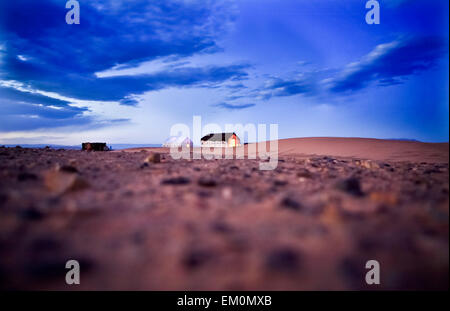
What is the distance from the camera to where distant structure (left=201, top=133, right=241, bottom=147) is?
32750 mm

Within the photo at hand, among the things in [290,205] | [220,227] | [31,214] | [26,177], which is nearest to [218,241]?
[220,227]

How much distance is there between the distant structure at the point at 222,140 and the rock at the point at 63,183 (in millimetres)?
30105

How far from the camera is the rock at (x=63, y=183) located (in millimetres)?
1990

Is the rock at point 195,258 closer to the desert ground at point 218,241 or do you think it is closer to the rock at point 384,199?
the desert ground at point 218,241

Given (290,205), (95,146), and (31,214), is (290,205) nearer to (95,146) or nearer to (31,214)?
(31,214)

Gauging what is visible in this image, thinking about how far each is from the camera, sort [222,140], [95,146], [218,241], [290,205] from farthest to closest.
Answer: [222,140]
[95,146]
[290,205]
[218,241]

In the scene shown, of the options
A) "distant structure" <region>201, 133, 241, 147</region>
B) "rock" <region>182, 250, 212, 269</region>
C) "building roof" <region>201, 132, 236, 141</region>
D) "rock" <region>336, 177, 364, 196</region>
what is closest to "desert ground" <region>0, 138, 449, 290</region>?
"rock" <region>182, 250, 212, 269</region>

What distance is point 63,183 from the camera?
6.76 feet

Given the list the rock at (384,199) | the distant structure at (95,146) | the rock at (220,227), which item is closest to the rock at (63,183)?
the rock at (220,227)

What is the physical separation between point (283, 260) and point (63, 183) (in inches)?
86.5

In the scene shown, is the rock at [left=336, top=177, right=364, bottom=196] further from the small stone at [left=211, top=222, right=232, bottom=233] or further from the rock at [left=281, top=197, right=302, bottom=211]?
the small stone at [left=211, top=222, right=232, bottom=233]

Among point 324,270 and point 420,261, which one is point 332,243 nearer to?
point 324,270
